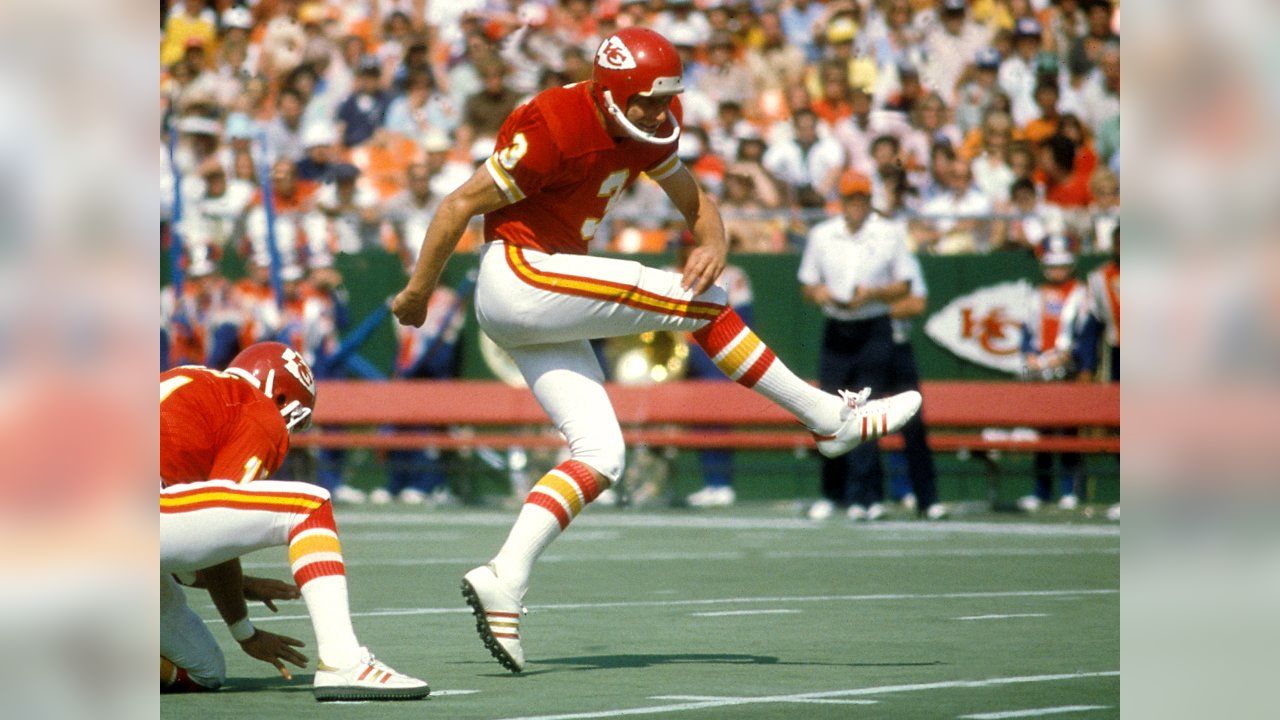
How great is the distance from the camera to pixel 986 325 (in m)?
19.1

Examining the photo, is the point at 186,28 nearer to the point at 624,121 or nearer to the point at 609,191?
the point at 609,191

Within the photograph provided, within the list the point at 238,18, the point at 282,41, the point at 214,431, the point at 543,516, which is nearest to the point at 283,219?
the point at 282,41

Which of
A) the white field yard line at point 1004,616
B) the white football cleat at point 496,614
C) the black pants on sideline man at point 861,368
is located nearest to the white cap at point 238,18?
the black pants on sideline man at point 861,368

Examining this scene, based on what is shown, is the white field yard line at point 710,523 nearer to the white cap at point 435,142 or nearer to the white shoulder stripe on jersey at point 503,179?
the white cap at point 435,142

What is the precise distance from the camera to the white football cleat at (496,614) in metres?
7.31

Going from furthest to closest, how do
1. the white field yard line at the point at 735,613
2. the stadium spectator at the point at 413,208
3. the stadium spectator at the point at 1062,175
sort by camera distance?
the stadium spectator at the point at 413,208
the stadium spectator at the point at 1062,175
the white field yard line at the point at 735,613

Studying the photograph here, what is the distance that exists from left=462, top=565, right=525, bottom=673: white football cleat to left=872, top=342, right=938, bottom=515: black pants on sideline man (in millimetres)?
9235

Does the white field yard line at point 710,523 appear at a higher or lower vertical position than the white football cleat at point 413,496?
higher

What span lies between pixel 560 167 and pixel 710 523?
893cm

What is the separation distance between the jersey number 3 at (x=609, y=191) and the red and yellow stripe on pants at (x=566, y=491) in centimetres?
94
